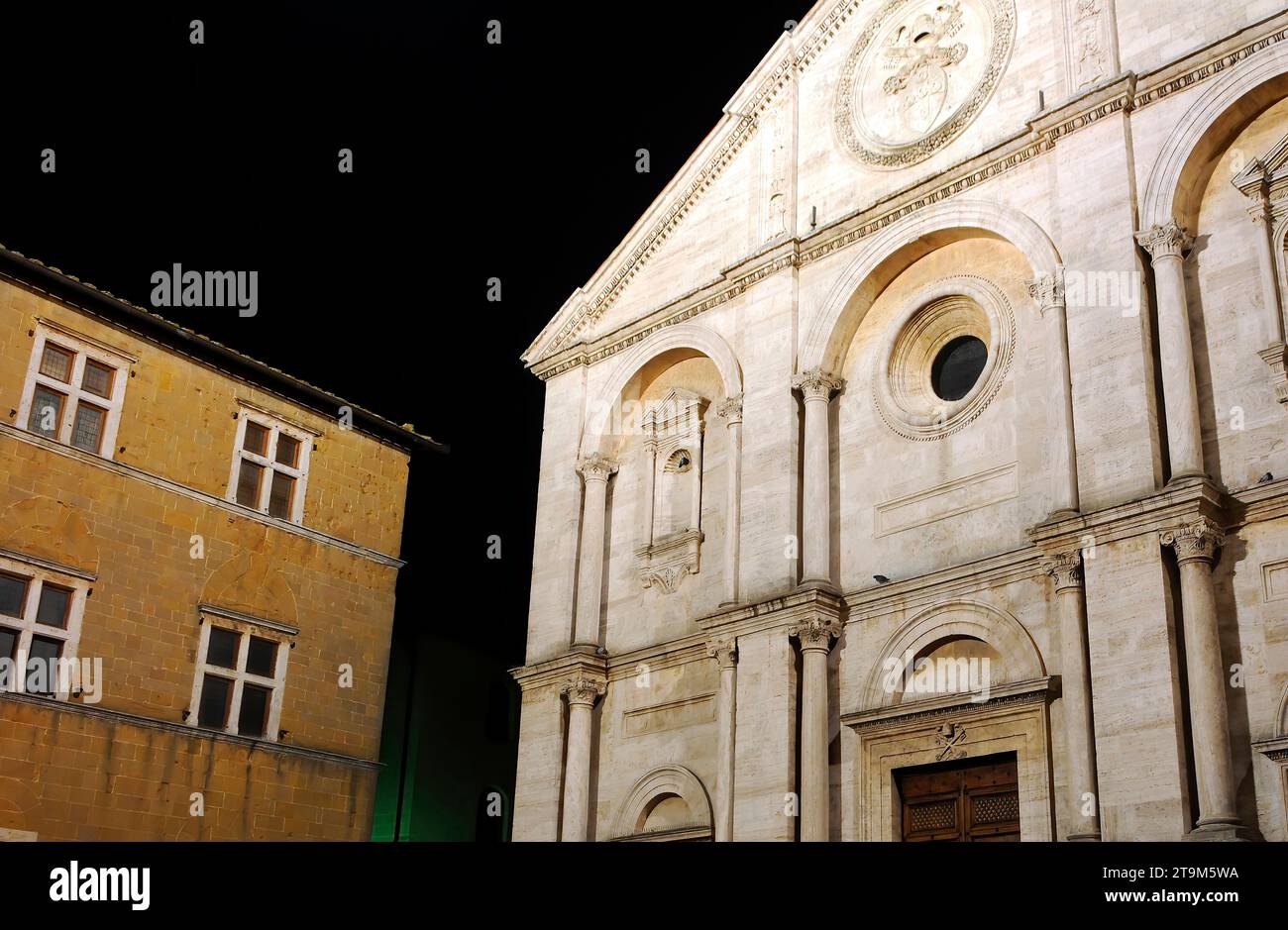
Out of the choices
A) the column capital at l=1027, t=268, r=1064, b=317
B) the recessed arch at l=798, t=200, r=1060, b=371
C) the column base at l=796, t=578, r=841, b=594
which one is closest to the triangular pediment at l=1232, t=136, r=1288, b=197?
the column capital at l=1027, t=268, r=1064, b=317

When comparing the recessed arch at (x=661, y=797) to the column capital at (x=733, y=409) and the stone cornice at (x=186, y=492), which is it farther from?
the stone cornice at (x=186, y=492)

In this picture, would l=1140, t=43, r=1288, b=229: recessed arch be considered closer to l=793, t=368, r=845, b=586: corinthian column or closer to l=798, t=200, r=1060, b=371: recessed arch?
l=798, t=200, r=1060, b=371: recessed arch

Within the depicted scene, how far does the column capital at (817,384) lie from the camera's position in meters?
22.9

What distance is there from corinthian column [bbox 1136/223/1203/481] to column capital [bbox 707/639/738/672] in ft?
24.7

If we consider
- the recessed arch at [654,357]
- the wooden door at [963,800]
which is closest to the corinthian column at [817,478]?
the recessed arch at [654,357]

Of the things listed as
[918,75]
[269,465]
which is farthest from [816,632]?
[269,465]

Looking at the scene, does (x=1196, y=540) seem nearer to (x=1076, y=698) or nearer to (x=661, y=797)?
(x=1076, y=698)

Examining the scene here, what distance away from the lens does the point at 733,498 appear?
2348 centimetres

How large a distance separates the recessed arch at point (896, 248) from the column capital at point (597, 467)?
5025mm

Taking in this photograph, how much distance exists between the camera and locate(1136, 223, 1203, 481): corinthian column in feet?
57.2

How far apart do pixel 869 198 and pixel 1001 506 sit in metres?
6.51

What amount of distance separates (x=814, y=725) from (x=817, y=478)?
13.2 ft
